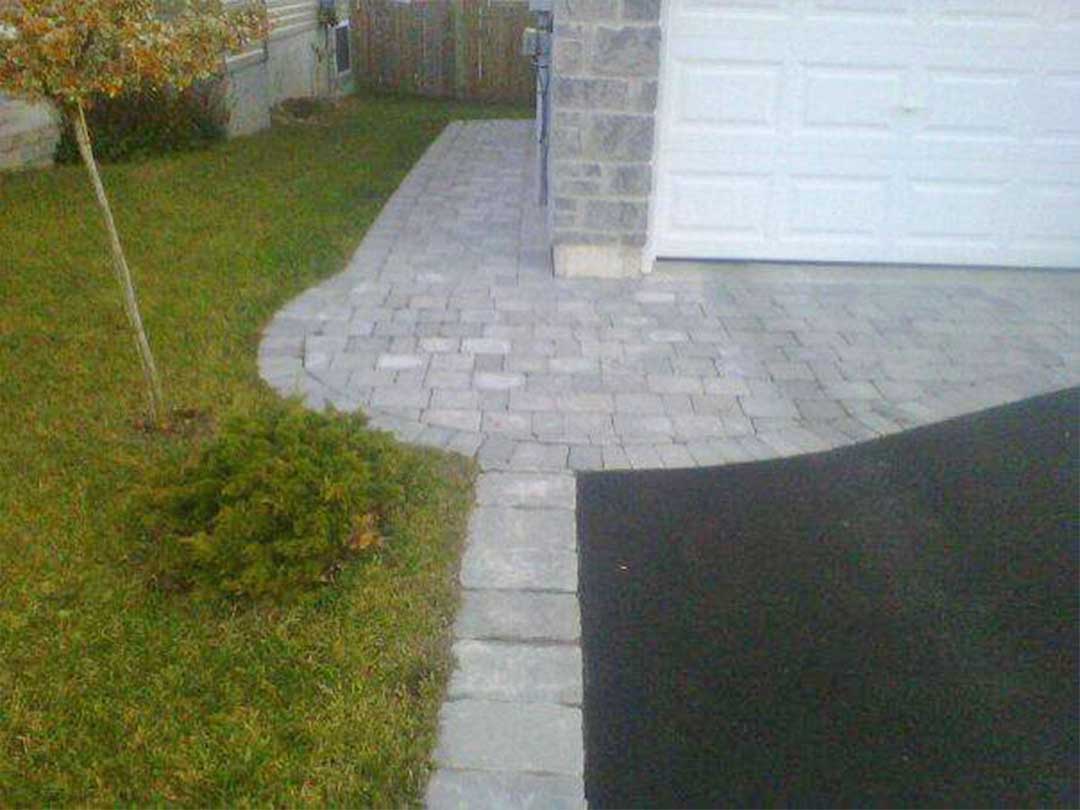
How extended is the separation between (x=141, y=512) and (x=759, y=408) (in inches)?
111

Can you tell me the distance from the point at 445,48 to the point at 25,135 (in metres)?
9.74

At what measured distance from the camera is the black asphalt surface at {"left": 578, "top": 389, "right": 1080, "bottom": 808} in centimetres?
257

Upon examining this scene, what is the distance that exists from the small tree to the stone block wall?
6.06 m

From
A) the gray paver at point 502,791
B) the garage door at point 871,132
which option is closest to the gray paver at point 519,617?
the gray paver at point 502,791

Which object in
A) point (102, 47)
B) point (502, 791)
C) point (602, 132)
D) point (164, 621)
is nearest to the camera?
point (502, 791)

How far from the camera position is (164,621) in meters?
3.11

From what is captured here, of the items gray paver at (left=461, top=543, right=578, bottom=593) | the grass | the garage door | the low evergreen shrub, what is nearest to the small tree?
the grass

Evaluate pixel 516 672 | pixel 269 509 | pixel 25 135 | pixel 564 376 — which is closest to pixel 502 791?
pixel 516 672

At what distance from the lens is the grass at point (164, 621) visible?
2.54 metres

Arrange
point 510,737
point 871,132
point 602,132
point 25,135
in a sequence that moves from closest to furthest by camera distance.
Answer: point 510,737 → point 602,132 → point 871,132 → point 25,135

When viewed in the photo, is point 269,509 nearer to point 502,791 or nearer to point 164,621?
point 164,621

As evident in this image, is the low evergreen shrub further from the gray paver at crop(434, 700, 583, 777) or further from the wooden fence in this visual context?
the wooden fence

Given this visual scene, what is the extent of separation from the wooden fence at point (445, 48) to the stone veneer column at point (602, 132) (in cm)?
1151

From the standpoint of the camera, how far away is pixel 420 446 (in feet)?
14.0
